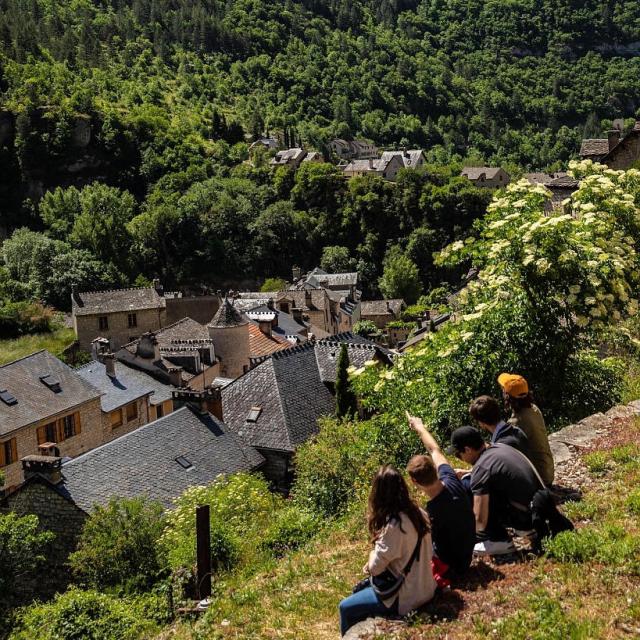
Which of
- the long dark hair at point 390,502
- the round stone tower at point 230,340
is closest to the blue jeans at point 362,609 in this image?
the long dark hair at point 390,502

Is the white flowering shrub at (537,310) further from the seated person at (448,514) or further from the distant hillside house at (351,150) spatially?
the distant hillside house at (351,150)

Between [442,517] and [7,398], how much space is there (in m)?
24.6

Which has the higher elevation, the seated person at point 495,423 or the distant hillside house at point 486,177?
the seated person at point 495,423

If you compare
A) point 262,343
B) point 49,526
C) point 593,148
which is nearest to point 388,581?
point 49,526

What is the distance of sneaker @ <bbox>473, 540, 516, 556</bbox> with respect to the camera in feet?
23.6

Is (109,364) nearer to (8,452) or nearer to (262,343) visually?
(8,452)

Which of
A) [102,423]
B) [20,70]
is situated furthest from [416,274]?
[20,70]

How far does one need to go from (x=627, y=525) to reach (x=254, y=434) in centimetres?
1951

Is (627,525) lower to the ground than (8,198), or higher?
higher

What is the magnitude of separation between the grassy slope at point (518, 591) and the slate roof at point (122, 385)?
2213cm

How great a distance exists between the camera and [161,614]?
12984mm

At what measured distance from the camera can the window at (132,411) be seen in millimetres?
31344

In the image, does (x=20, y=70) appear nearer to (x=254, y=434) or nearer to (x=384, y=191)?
(x=384, y=191)

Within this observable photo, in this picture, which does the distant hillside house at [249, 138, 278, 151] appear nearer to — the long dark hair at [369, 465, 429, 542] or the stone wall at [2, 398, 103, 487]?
the stone wall at [2, 398, 103, 487]
